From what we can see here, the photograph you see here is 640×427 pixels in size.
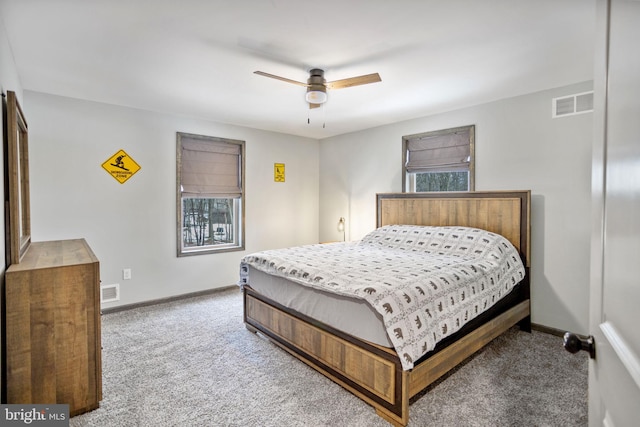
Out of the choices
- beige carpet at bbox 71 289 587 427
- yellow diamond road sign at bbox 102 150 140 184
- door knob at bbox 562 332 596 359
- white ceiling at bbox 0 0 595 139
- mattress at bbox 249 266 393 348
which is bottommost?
beige carpet at bbox 71 289 587 427

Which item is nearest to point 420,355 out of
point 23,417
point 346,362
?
point 346,362

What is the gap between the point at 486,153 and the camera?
3.57 meters

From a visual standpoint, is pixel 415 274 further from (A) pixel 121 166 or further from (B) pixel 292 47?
(A) pixel 121 166

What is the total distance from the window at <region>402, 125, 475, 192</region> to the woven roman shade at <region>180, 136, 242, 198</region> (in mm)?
2365

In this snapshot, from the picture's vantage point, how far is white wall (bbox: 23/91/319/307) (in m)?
3.29

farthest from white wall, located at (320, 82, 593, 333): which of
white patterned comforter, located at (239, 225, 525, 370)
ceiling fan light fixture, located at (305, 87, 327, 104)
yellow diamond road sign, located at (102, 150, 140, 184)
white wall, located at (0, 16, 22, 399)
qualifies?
white wall, located at (0, 16, 22, 399)

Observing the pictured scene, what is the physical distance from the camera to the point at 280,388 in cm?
223

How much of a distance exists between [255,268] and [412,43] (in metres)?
2.25

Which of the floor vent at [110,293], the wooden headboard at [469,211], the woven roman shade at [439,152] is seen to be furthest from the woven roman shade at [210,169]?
the woven roman shade at [439,152]

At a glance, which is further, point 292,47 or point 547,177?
point 547,177

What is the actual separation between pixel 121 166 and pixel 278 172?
7.03 feet

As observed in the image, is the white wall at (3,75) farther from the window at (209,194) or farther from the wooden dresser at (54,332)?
the window at (209,194)

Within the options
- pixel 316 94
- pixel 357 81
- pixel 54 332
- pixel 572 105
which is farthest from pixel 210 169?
pixel 572 105

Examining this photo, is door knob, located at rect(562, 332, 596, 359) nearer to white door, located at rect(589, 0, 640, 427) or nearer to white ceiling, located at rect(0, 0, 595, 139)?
white door, located at rect(589, 0, 640, 427)
